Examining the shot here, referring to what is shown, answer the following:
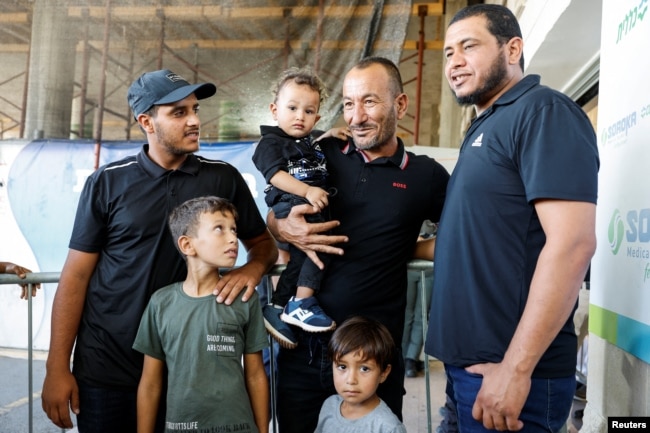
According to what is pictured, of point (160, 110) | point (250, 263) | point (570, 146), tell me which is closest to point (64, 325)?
point (250, 263)

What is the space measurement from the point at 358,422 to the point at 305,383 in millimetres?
254

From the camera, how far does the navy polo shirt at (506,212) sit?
4.76 feet

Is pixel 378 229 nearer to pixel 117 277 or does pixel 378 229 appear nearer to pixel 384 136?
pixel 384 136

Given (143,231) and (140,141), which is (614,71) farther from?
(140,141)

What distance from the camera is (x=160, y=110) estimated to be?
2295 millimetres

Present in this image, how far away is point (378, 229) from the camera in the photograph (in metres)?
A: 2.17

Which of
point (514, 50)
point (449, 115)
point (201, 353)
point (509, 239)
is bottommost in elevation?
point (201, 353)

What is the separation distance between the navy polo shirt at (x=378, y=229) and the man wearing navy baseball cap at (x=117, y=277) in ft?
1.28

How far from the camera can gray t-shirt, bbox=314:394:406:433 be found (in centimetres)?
206

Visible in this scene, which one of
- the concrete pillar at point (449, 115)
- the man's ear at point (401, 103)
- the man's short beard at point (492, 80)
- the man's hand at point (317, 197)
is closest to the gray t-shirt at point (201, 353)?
the man's hand at point (317, 197)

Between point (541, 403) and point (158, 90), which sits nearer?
point (541, 403)

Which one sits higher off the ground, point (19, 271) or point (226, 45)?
point (226, 45)

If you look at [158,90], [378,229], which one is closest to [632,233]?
[378,229]

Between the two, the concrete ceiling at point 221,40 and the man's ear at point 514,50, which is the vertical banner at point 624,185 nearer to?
the man's ear at point 514,50
